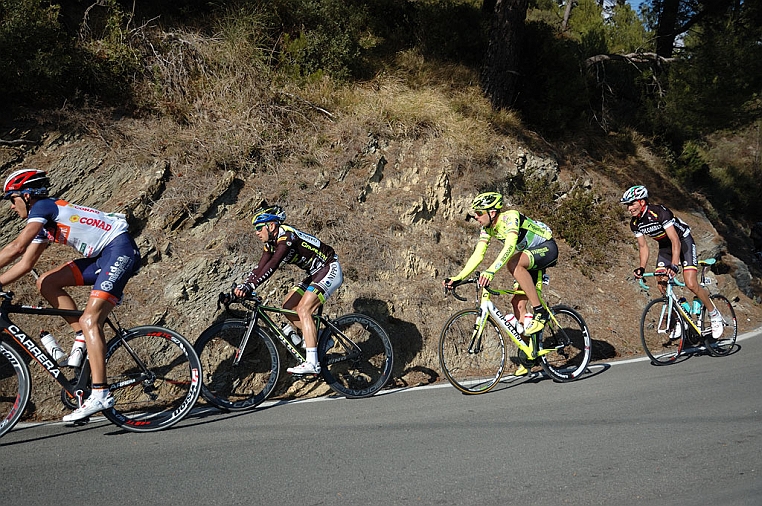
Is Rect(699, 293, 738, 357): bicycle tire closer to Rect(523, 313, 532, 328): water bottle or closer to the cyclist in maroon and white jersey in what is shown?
Rect(523, 313, 532, 328): water bottle

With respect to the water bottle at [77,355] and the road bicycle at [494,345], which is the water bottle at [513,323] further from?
the water bottle at [77,355]

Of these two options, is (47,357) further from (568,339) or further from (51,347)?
(568,339)

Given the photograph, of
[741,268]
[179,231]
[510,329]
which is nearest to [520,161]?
[741,268]

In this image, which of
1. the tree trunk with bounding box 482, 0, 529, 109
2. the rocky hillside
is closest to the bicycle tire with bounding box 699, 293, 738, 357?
the rocky hillside

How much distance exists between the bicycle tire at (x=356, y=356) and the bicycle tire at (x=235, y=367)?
0.66 m

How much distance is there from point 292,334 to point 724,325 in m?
6.65

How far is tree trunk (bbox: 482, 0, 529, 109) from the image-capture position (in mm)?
14461

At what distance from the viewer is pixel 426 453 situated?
4.97 meters

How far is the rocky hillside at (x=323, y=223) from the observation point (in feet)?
26.8

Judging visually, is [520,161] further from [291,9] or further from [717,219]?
[717,219]

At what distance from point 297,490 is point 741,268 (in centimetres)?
1327

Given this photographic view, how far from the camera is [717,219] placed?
1783cm

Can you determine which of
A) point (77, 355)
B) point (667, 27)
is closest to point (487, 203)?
point (77, 355)

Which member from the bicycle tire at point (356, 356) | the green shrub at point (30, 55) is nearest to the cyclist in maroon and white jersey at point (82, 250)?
the bicycle tire at point (356, 356)
